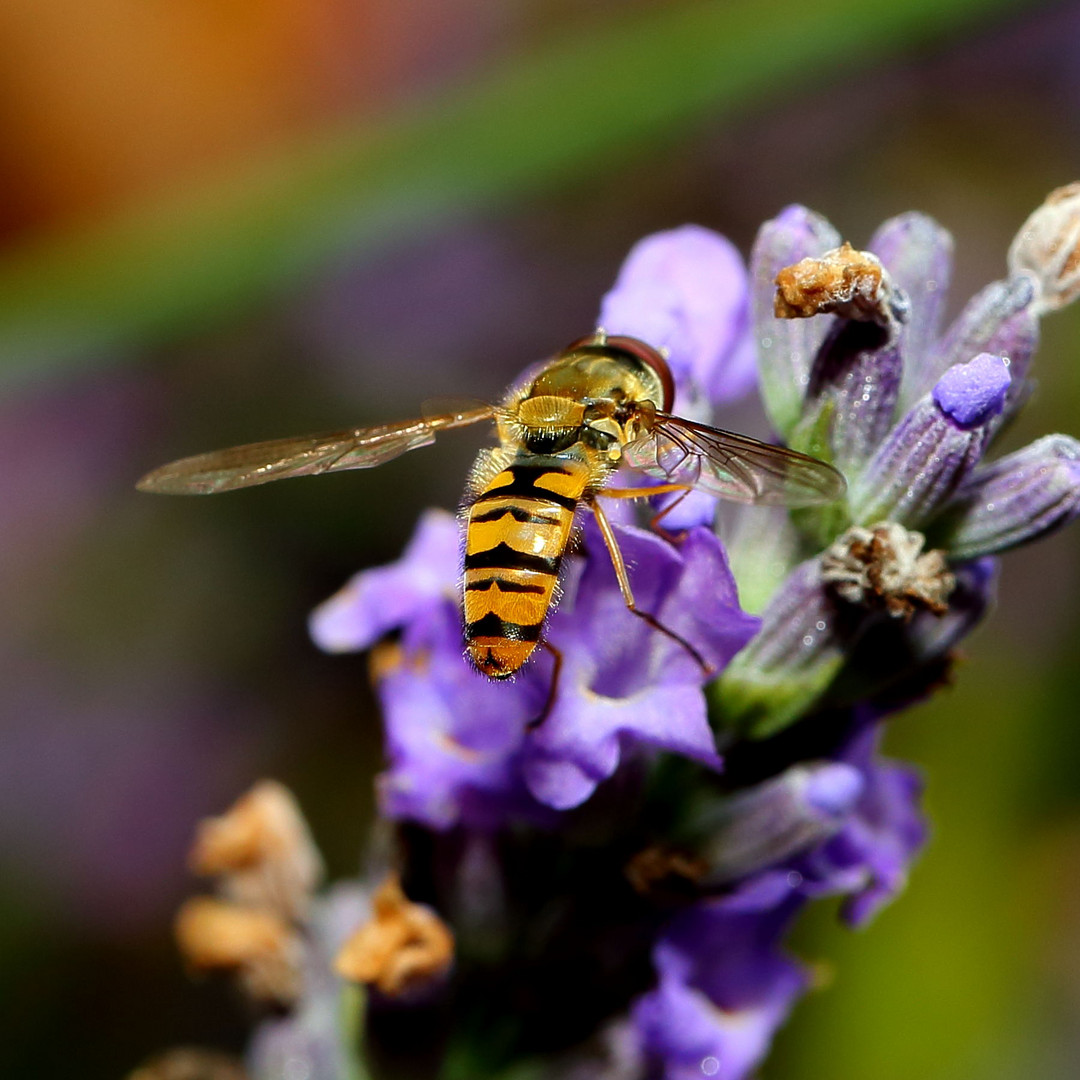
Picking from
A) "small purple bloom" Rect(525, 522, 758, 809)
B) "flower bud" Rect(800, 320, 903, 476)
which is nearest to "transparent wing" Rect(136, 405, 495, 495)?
"small purple bloom" Rect(525, 522, 758, 809)

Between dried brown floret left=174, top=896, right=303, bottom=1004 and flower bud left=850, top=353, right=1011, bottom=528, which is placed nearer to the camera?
flower bud left=850, top=353, right=1011, bottom=528

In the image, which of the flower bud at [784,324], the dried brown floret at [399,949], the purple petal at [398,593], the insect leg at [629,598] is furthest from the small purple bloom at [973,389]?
the dried brown floret at [399,949]

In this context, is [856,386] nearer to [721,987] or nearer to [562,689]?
[562,689]

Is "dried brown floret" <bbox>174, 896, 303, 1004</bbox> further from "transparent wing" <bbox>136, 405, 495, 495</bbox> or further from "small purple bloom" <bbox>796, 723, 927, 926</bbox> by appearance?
"small purple bloom" <bbox>796, 723, 927, 926</bbox>

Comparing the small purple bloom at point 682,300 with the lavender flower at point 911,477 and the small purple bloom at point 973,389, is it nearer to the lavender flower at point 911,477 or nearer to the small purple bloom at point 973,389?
the lavender flower at point 911,477

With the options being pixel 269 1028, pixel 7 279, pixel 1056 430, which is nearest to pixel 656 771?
pixel 269 1028

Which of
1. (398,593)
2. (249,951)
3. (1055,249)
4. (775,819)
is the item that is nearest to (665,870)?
(775,819)
